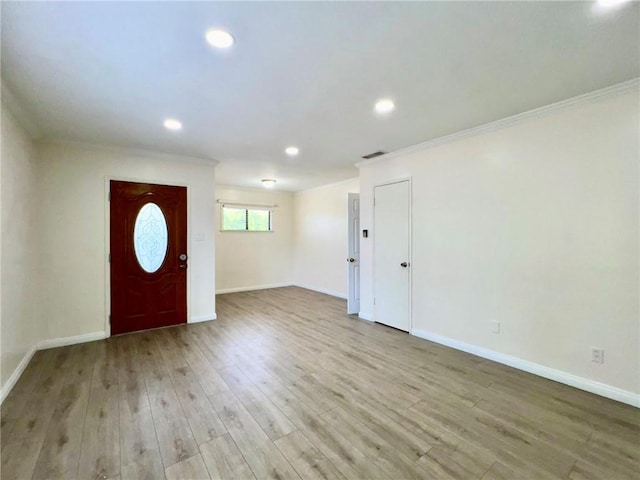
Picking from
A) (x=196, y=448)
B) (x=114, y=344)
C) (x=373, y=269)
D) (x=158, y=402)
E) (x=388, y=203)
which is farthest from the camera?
(x=373, y=269)

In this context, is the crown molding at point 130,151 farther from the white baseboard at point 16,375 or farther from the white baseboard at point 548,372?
the white baseboard at point 548,372

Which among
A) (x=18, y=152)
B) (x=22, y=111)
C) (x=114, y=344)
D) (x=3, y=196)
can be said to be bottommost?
(x=114, y=344)

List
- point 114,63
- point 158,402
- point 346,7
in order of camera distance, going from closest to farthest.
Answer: point 346,7
point 114,63
point 158,402

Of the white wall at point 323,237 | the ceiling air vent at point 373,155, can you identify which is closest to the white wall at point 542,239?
the ceiling air vent at point 373,155

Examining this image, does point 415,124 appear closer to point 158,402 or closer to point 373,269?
point 373,269

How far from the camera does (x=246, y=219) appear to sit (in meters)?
7.11

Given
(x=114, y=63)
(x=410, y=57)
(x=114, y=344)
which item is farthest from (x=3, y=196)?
(x=410, y=57)

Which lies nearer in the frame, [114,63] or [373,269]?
[114,63]

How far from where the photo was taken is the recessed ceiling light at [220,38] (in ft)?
5.42

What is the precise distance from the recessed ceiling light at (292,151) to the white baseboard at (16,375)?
3.62 m

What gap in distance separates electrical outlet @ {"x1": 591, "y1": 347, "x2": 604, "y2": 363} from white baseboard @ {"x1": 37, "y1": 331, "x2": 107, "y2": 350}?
541 centimetres

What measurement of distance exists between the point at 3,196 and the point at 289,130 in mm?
2627

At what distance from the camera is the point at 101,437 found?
1.89m

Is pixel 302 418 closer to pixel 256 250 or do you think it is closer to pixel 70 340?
pixel 70 340
